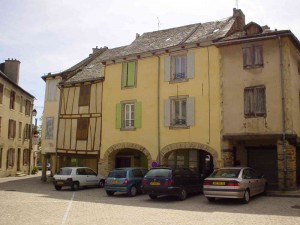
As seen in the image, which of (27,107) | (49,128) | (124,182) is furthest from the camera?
(27,107)

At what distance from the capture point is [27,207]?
1230cm

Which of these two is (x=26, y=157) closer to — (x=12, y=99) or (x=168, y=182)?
(x=12, y=99)

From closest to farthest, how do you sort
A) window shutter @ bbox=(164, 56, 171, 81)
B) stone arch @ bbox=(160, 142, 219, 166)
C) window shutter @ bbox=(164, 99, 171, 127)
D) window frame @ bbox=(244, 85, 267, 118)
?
window frame @ bbox=(244, 85, 267, 118)
stone arch @ bbox=(160, 142, 219, 166)
window shutter @ bbox=(164, 99, 171, 127)
window shutter @ bbox=(164, 56, 171, 81)

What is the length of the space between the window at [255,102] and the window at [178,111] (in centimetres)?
317

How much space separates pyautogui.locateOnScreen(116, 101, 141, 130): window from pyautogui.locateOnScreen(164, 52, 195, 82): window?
9.00ft

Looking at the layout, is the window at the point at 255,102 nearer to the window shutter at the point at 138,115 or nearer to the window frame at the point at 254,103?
the window frame at the point at 254,103

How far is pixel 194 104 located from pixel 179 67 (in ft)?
8.63

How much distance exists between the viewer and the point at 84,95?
79.0ft

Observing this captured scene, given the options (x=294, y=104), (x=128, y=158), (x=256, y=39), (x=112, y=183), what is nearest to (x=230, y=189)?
(x=112, y=183)

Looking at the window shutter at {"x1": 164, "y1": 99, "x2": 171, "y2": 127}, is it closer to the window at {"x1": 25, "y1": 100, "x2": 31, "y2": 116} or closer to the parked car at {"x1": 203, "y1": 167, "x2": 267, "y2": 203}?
the parked car at {"x1": 203, "y1": 167, "x2": 267, "y2": 203}

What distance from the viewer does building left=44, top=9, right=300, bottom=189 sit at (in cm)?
1678

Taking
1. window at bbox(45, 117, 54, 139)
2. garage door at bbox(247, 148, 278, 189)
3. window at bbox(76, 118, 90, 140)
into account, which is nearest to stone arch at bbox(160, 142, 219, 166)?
garage door at bbox(247, 148, 278, 189)

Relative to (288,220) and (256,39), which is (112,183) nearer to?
(288,220)

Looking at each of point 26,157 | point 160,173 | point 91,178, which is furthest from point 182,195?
point 26,157
